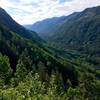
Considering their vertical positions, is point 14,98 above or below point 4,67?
above

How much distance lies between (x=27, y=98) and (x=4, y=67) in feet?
197

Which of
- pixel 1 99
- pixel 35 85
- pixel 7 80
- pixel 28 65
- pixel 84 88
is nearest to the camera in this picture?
pixel 1 99

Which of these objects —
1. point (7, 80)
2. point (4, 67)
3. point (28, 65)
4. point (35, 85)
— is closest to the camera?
point (35, 85)

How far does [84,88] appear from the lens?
7510 inches

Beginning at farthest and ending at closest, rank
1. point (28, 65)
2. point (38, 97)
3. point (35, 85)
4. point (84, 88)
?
point (84, 88) < point (28, 65) < point (35, 85) < point (38, 97)

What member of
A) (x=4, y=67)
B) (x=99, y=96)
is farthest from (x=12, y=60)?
(x=4, y=67)

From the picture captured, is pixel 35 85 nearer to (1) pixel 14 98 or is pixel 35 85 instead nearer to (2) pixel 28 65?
(1) pixel 14 98

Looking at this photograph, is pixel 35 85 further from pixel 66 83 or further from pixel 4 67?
pixel 66 83

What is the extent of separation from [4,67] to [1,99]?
6048 centimetres

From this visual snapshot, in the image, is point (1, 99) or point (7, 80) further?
point (7, 80)

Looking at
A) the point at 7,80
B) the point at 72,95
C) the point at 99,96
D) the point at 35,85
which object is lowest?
the point at 99,96

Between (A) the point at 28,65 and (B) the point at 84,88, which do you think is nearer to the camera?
(A) the point at 28,65

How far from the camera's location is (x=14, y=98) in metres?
28.7

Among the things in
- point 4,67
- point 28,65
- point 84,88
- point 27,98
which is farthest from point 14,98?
point 84,88
